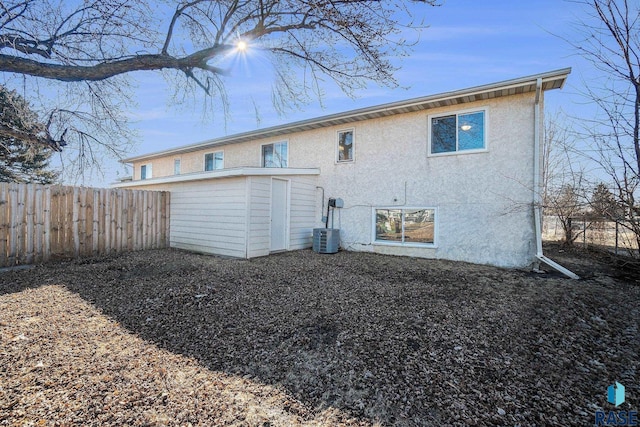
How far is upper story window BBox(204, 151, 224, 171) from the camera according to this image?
517 inches

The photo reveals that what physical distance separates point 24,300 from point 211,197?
5.04 metres

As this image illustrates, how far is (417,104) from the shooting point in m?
7.81

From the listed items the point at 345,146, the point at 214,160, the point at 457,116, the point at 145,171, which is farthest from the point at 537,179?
the point at 145,171

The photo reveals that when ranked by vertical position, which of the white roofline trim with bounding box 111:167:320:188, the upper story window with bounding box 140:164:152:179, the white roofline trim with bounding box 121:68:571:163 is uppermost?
the white roofline trim with bounding box 121:68:571:163

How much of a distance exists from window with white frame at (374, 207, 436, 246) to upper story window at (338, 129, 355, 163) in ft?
6.62

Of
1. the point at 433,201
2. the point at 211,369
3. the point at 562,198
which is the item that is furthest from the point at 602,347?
the point at 562,198

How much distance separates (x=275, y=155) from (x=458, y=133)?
6.47 meters

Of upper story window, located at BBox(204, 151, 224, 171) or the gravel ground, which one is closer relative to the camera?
the gravel ground

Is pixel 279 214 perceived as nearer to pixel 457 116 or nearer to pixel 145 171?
pixel 457 116

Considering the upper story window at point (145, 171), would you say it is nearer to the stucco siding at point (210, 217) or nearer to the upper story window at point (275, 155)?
the stucco siding at point (210, 217)

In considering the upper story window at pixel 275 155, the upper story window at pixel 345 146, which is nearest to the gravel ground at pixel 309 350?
the upper story window at pixel 345 146

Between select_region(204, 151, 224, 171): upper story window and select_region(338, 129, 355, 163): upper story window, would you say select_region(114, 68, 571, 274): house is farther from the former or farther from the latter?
select_region(204, 151, 224, 171): upper story window

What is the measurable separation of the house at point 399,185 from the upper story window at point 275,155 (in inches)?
6.6

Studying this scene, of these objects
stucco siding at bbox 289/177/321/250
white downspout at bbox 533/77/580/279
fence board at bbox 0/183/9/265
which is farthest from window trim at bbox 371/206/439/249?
fence board at bbox 0/183/9/265
